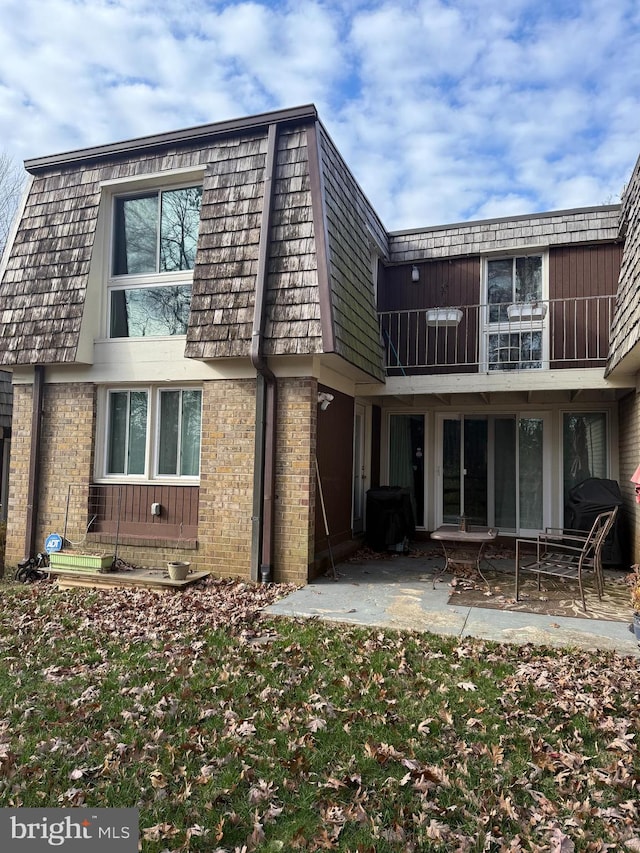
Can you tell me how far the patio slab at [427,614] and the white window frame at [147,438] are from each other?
2.66 metres

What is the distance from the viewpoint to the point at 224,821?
2633 mm

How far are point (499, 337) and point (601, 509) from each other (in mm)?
3756

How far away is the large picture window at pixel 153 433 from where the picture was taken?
26.5 feet

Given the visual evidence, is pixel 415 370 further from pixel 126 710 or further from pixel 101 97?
pixel 126 710

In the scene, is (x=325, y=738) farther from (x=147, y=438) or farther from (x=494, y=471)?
(x=494, y=471)

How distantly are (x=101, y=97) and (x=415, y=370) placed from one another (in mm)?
7128

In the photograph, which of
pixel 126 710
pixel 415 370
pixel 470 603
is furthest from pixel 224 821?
pixel 415 370

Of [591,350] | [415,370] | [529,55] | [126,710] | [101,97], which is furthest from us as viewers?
[415,370]

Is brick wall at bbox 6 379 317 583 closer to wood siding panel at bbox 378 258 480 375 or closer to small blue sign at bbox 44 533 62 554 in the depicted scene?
small blue sign at bbox 44 533 62 554

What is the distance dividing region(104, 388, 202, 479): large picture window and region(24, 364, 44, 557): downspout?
1089mm

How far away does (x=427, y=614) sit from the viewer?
231 inches

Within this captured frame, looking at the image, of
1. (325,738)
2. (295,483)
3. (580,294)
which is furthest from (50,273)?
(580,294)

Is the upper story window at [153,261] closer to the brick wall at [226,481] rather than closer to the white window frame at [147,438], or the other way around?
the white window frame at [147,438]

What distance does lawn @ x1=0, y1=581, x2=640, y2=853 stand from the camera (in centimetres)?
263
